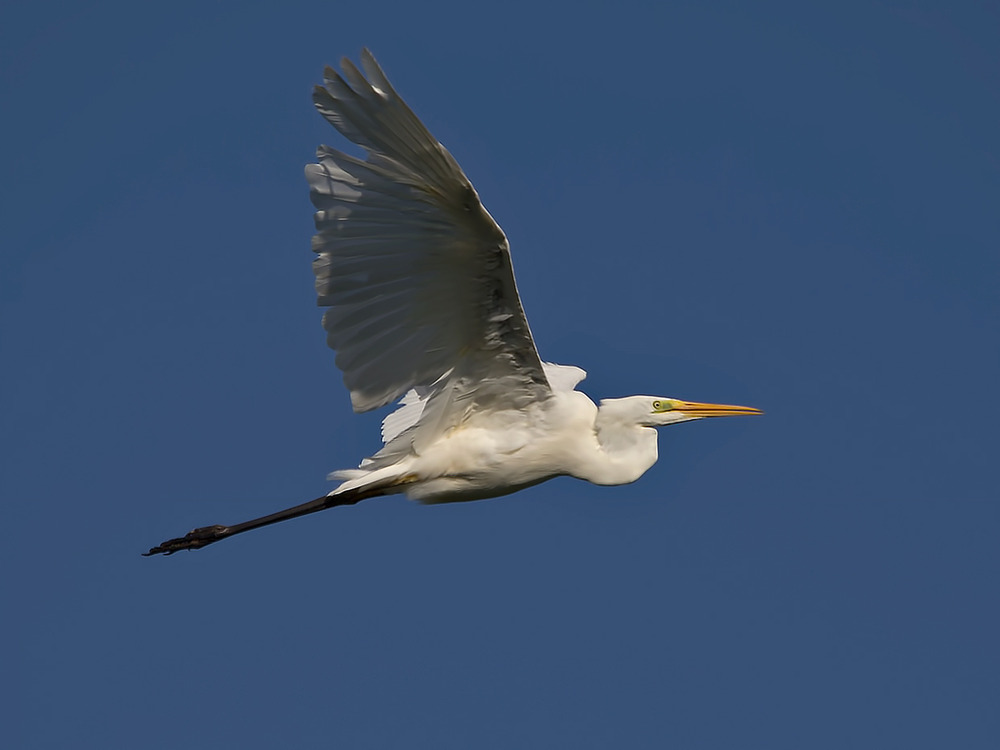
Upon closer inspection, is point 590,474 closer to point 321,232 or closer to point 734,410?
point 734,410

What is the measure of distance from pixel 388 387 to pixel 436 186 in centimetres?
163

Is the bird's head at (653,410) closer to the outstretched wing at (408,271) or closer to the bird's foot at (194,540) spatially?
the outstretched wing at (408,271)

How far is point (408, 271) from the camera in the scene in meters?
8.37

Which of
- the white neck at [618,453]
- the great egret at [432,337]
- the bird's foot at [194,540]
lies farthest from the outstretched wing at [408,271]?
the bird's foot at [194,540]

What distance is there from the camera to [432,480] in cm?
930

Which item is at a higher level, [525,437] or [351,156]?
[351,156]

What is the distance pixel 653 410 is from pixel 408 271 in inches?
85.7

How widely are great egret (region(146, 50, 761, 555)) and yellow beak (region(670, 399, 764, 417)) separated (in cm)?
1

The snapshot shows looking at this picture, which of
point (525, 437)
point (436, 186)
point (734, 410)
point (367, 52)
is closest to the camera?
point (367, 52)

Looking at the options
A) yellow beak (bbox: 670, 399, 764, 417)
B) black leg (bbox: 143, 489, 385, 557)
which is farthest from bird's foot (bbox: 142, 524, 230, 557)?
yellow beak (bbox: 670, 399, 764, 417)

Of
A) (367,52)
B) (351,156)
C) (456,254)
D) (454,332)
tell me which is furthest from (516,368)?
(367,52)

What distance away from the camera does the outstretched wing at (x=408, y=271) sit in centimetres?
760

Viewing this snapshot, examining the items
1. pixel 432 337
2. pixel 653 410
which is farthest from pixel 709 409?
pixel 432 337

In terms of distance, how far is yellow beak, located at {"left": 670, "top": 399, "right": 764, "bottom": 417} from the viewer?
Result: 9719 mm
